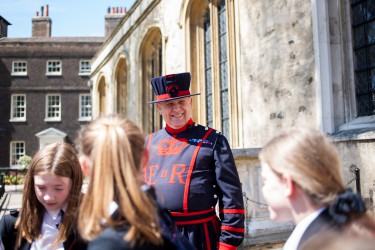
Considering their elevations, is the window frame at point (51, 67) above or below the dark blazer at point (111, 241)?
above

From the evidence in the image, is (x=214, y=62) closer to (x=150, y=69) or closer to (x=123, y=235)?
(x=150, y=69)

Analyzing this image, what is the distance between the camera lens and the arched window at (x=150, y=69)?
12.8 meters

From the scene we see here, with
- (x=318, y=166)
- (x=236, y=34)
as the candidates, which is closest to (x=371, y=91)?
(x=236, y=34)

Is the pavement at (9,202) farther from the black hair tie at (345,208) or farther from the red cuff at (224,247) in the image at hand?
the black hair tie at (345,208)

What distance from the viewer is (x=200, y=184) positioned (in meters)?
2.56

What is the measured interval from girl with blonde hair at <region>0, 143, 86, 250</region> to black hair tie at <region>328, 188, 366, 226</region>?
43.4 inches

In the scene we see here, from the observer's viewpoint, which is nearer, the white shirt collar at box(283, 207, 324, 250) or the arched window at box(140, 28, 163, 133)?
the white shirt collar at box(283, 207, 324, 250)

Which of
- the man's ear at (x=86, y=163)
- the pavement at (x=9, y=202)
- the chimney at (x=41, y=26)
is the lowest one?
the pavement at (x=9, y=202)

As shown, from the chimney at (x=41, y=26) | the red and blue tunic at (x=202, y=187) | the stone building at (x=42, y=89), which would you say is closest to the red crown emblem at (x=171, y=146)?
the red and blue tunic at (x=202, y=187)

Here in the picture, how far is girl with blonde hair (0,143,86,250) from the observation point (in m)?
1.86

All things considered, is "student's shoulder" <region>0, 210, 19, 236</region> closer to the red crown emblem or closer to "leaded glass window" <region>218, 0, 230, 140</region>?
the red crown emblem

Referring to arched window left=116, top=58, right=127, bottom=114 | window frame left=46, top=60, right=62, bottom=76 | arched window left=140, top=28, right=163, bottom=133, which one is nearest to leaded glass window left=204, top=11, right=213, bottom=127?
arched window left=140, top=28, right=163, bottom=133

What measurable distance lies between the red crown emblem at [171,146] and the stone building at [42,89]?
2596cm

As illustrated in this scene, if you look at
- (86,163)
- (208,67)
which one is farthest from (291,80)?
(86,163)
